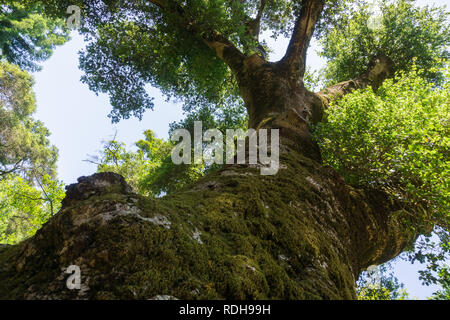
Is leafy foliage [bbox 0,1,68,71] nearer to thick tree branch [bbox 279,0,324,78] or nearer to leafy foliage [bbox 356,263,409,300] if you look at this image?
thick tree branch [bbox 279,0,324,78]

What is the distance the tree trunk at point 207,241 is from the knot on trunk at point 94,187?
11mm

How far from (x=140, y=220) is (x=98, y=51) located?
36.3 feet

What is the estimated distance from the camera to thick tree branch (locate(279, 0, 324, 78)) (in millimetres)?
7285

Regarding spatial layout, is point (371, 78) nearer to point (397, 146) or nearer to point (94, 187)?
point (397, 146)

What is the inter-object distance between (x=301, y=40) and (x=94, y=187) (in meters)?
7.22

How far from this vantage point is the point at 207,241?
7.18ft

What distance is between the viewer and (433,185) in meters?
4.18

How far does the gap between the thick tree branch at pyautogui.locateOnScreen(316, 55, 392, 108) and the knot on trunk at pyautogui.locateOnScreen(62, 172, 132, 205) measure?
764 centimetres

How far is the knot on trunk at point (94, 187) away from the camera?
2.40 meters

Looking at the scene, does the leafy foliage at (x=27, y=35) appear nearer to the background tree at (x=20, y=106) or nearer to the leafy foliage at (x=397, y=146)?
the background tree at (x=20, y=106)

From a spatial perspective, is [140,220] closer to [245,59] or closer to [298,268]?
[298,268]

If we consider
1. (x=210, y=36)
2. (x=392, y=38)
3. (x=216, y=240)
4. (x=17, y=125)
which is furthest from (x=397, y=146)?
(x=17, y=125)

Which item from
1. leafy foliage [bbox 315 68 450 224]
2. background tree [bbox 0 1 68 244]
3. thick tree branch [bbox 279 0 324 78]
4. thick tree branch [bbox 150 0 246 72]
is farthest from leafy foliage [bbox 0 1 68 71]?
leafy foliage [bbox 315 68 450 224]

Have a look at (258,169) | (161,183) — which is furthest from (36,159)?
(258,169)
